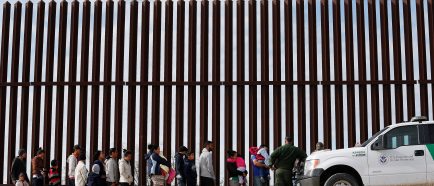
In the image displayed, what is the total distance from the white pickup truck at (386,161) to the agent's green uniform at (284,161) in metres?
0.42

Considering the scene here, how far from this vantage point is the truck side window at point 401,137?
1320cm

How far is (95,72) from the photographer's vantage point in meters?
18.5

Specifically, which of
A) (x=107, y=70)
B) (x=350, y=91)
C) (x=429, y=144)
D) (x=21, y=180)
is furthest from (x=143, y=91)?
(x=429, y=144)

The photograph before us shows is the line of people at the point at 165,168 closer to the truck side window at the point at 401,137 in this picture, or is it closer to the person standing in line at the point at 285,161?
the person standing in line at the point at 285,161

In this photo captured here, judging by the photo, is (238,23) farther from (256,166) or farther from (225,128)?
(256,166)

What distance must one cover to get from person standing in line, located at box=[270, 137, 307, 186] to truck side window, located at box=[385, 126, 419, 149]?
63.1 inches

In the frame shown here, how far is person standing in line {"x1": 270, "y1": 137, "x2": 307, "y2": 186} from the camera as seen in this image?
44.8ft

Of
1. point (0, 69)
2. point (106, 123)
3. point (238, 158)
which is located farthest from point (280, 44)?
point (0, 69)

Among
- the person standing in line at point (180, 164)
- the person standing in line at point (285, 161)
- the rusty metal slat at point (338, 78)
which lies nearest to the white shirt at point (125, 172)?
the person standing in line at point (180, 164)

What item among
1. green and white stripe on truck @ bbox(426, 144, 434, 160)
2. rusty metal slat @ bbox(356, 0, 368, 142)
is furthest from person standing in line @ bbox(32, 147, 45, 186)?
green and white stripe on truck @ bbox(426, 144, 434, 160)

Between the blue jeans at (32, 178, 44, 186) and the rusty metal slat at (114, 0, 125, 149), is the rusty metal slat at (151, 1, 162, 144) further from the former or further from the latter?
the blue jeans at (32, 178, 44, 186)

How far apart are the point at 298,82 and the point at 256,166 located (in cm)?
307

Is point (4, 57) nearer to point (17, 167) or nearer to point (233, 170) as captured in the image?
point (17, 167)

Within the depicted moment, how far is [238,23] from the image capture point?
1825cm
